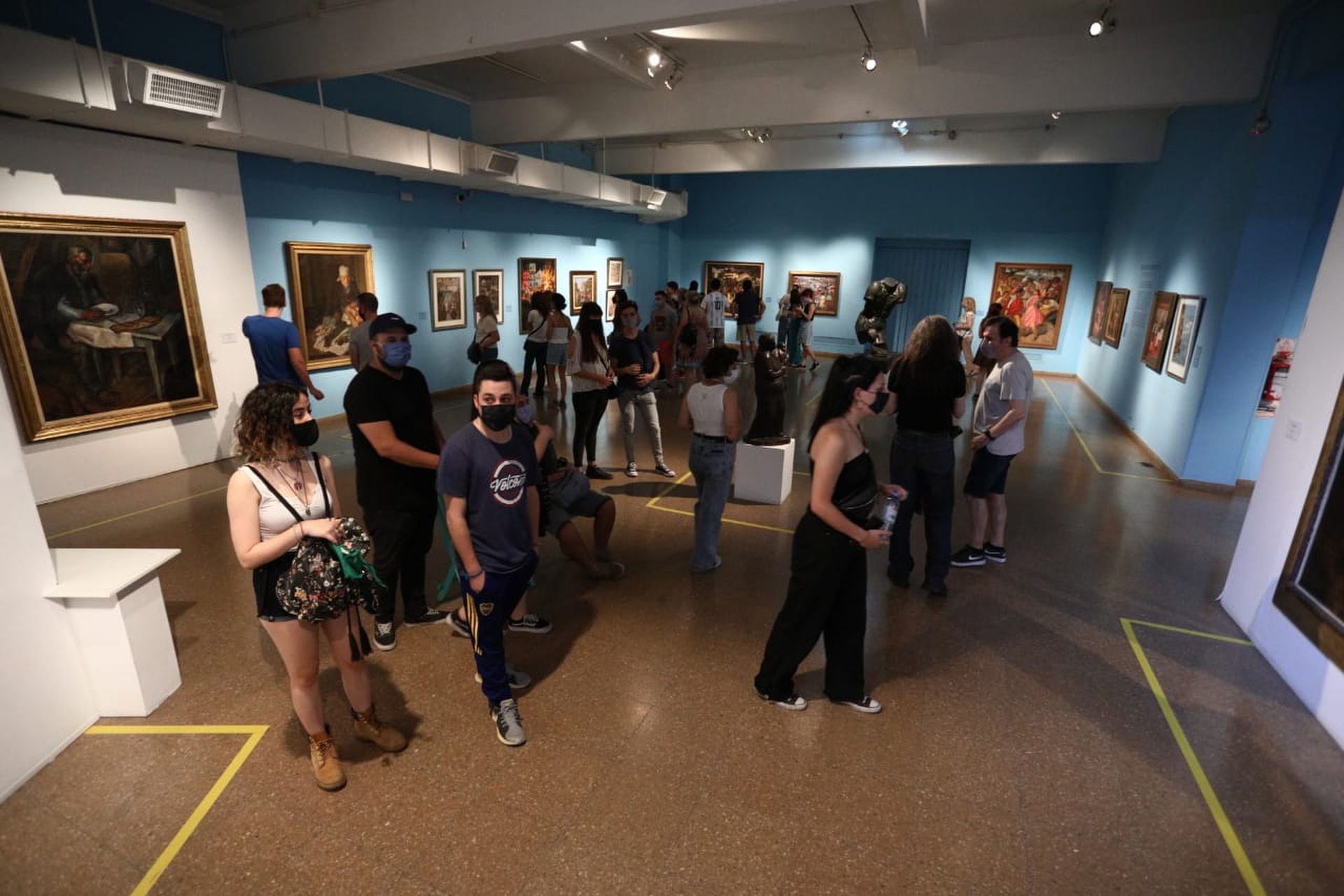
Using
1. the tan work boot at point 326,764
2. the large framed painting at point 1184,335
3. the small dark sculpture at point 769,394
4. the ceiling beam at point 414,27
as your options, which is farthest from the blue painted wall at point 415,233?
the large framed painting at point 1184,335

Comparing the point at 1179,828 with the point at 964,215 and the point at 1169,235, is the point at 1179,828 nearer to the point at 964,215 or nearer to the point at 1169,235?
the point at 1169,235

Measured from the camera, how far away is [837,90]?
7902 millimetres

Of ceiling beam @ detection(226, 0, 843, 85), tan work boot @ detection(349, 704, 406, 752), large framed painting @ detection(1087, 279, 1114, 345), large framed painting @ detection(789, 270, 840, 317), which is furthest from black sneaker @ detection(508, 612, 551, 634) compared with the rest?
large framed painting @ detection(789, 270, 840, 317)

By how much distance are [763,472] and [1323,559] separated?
13.2 ft

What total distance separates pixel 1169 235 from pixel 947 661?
29.4ft

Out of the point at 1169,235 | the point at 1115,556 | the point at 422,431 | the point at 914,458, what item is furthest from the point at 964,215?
the point at 422,431

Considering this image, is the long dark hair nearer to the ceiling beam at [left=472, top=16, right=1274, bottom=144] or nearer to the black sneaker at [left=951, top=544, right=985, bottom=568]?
the black sneaker at [left=951, top=544, right=985, bottom=568]

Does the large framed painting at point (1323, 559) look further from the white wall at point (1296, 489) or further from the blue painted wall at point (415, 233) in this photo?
the blue painted wall at point (415, 233)

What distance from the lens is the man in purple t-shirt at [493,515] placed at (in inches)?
110

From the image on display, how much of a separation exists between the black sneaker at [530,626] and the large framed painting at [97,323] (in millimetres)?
5384

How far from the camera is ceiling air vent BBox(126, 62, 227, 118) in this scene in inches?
208

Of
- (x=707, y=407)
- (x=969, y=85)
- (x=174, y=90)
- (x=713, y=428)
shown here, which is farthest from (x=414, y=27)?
(x=969, y=85)

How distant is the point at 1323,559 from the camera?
11.7ft

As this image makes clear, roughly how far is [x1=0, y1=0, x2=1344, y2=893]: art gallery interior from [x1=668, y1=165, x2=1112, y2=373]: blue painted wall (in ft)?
7.84
